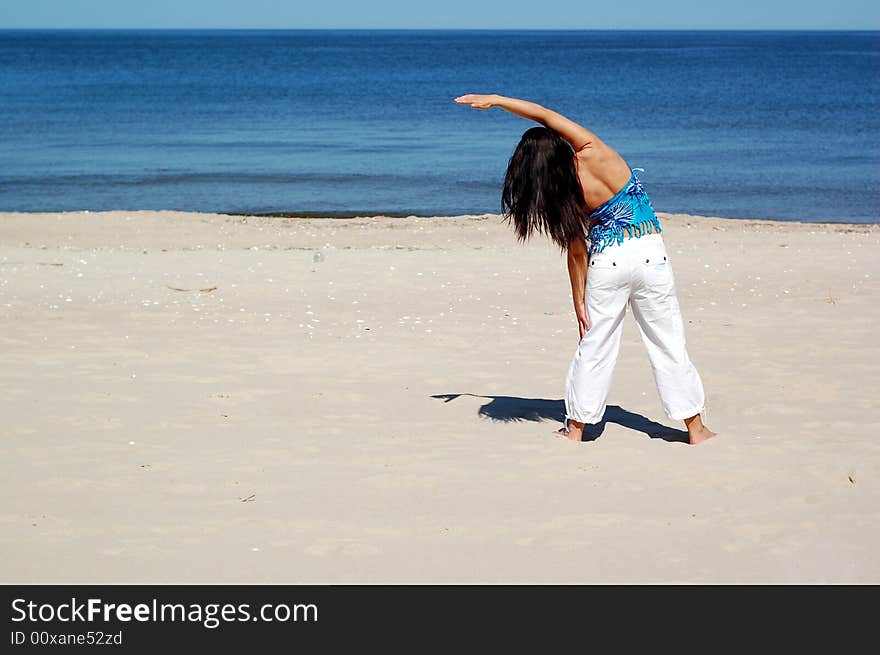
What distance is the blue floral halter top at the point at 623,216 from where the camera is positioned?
513cm

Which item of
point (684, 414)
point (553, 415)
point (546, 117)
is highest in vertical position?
point (546, 117)

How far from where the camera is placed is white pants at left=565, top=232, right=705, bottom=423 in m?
5.13

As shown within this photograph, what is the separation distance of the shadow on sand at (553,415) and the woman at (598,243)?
0.24 m

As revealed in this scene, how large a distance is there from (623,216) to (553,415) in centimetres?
132

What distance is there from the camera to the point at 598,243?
5199 mm

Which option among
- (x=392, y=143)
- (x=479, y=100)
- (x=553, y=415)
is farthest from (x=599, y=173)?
(x=392, y=143)

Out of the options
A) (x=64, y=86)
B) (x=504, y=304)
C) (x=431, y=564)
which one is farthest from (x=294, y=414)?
(x=64, y=86)

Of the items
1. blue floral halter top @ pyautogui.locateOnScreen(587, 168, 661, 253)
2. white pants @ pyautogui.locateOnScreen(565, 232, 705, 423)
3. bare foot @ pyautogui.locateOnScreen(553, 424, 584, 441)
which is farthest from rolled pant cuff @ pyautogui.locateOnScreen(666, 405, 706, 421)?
blue floral halter top @ pyautogui.locateOnScreen(587, 168, 661, 253)

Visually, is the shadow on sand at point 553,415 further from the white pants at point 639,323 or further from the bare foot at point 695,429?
the white pants at point 639,323

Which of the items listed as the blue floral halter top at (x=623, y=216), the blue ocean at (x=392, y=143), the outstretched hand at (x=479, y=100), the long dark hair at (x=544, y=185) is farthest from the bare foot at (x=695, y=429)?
the blue ocean at (x=392, y=143)

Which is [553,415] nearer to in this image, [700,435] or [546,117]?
[700,435]

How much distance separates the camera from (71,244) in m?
14.1

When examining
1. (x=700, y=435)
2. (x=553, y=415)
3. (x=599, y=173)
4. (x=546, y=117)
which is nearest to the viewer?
(x=546, y=117)
